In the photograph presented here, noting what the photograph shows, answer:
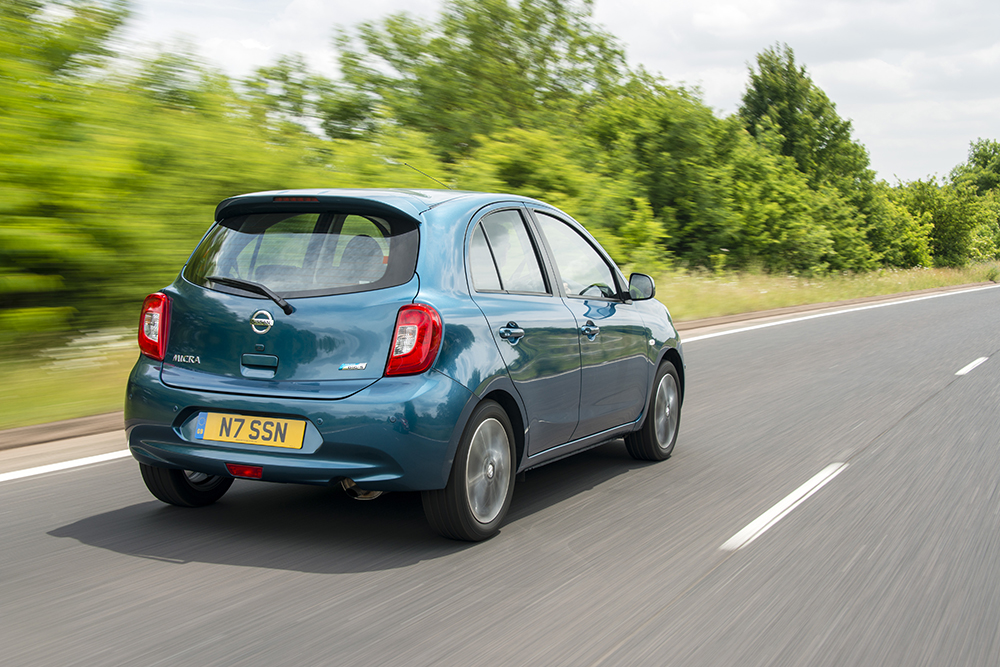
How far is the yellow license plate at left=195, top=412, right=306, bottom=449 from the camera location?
4496mm

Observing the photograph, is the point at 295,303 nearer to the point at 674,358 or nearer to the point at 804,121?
the point at 674,358

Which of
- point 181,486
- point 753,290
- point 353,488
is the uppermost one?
point 353,488

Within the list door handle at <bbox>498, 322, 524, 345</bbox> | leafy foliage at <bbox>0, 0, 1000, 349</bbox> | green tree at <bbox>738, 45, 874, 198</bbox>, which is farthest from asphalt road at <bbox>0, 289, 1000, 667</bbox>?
green tree at <bbox>738, 45, 874, 198</bbox>

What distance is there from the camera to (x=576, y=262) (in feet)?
20.3

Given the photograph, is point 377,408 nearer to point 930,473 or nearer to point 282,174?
point 930,473

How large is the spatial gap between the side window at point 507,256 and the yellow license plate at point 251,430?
3.74 feet

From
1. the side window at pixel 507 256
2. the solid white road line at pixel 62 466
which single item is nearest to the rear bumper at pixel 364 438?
the side window at pixel 507 256

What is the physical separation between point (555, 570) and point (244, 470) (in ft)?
4.74

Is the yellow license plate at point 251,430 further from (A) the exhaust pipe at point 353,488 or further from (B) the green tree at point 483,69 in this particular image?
(B) the green tree at point 483,69

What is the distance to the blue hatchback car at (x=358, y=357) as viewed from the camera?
4.48 metres

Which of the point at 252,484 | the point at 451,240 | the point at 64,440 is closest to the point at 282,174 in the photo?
the point at 64,440

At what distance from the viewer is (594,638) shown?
3.71 meters

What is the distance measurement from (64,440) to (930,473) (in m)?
5.86

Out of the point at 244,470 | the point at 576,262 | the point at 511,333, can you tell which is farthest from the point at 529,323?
→ the point at 244,470
